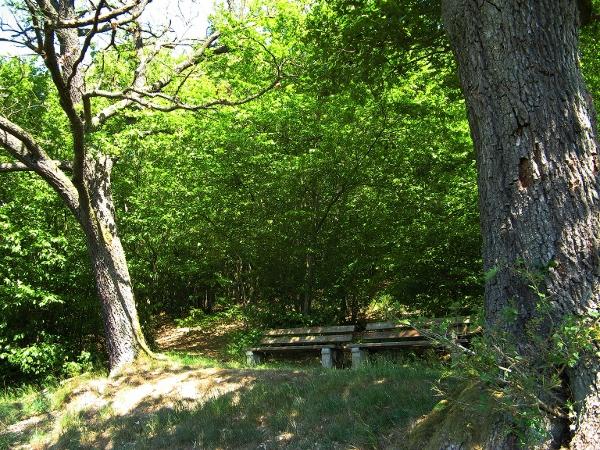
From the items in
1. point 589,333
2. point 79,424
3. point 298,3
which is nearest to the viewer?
point 589,333

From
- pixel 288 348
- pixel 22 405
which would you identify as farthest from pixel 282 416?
pixel 22 405

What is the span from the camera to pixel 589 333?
2.55 m

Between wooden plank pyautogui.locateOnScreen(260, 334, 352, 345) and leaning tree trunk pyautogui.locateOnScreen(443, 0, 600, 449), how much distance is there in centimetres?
624

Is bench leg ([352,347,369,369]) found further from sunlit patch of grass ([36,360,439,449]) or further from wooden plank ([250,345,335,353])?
sunlit patch of grass ([36,360,439,449])

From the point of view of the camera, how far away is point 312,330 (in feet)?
32.8

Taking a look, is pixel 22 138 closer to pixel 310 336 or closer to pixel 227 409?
pixel 227 409

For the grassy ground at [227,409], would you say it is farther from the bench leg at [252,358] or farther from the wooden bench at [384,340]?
the bench leg at [252,358]

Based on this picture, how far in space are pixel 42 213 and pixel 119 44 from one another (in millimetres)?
3966

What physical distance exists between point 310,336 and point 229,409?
12.7 feet

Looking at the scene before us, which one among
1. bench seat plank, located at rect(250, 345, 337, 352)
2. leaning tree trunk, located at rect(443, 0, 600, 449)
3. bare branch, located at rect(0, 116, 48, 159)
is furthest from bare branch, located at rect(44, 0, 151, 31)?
bench seat plank, located at rect(250, 345, 337, 352)

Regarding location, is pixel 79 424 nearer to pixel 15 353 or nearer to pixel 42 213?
pixel 15 353

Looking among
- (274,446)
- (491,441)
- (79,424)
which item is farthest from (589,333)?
(79,424)

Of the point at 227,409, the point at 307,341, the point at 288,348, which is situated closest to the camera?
the point at 227,409

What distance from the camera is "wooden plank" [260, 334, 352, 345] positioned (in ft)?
31.2
